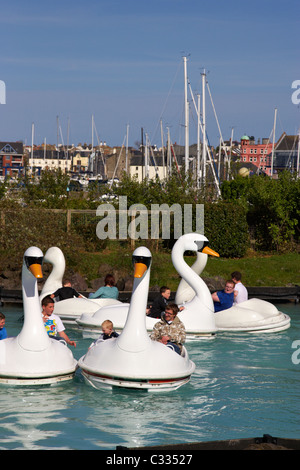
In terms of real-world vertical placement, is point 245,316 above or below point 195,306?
below

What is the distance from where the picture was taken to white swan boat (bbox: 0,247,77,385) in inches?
375

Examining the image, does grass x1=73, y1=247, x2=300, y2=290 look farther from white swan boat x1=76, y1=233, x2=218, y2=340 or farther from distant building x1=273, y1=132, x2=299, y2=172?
distant building x1=273, y1=132, x2=299, y2=172

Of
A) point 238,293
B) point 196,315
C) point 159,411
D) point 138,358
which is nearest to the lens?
point 159,411

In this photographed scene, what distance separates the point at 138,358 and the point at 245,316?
232 inches

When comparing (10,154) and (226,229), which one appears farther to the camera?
(10,154)

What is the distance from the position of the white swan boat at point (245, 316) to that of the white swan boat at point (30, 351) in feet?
17.1

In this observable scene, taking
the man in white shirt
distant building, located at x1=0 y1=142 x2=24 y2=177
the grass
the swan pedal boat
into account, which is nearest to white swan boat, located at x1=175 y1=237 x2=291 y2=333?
the swan pedal boat

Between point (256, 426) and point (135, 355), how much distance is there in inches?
78.0

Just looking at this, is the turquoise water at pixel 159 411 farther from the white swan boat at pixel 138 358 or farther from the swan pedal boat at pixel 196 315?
the swan pedal boat at pixel 196 315


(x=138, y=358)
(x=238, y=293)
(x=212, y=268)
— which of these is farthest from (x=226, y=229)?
(x=138, y=358)

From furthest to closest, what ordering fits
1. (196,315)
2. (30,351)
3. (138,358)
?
(196,315)
(30,351)
(138,358)

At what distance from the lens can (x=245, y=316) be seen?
14828mm

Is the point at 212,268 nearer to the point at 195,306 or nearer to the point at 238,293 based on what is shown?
the point at 238,293

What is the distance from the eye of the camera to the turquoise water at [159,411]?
26.2ft
